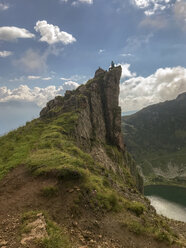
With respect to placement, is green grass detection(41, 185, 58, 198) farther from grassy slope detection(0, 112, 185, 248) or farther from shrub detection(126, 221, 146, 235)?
shrub detection(126, 221, 146, 235)

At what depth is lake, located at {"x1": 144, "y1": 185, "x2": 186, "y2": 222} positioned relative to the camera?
113 m

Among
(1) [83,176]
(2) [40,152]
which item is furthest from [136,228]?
(2) [40,152]

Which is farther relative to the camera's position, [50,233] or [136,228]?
[136,228]

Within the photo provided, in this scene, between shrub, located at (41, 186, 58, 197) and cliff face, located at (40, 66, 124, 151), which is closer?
shrub, located at (41, 186, 58, 197)

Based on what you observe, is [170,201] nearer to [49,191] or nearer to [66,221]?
[49,191]

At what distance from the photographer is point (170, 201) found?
5610 inches

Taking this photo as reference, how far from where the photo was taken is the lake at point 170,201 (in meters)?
113

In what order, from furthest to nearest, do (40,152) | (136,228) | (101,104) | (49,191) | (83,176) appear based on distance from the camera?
1. (101,104)
2. (40,152)
3. (83,176)
4. (49,191)
5. (136,228)

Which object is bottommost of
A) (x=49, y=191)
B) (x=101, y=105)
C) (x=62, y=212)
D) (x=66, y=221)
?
(x=66, y=221)

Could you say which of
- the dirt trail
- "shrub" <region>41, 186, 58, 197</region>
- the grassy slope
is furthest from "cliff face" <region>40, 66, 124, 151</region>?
the dirt trail

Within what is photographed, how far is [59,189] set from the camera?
14.6 metres

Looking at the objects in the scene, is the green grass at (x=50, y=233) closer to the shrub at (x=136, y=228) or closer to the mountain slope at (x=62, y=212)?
the mountain slope at (x=62, y=212)

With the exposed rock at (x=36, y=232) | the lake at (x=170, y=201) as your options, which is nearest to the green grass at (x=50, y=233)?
the exposed rock at (x=36, y=232)

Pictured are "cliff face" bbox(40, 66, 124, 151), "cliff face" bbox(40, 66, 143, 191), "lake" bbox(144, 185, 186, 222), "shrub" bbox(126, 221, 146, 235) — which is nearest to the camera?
"shrub" bbox(126, 221, 146, 235)
